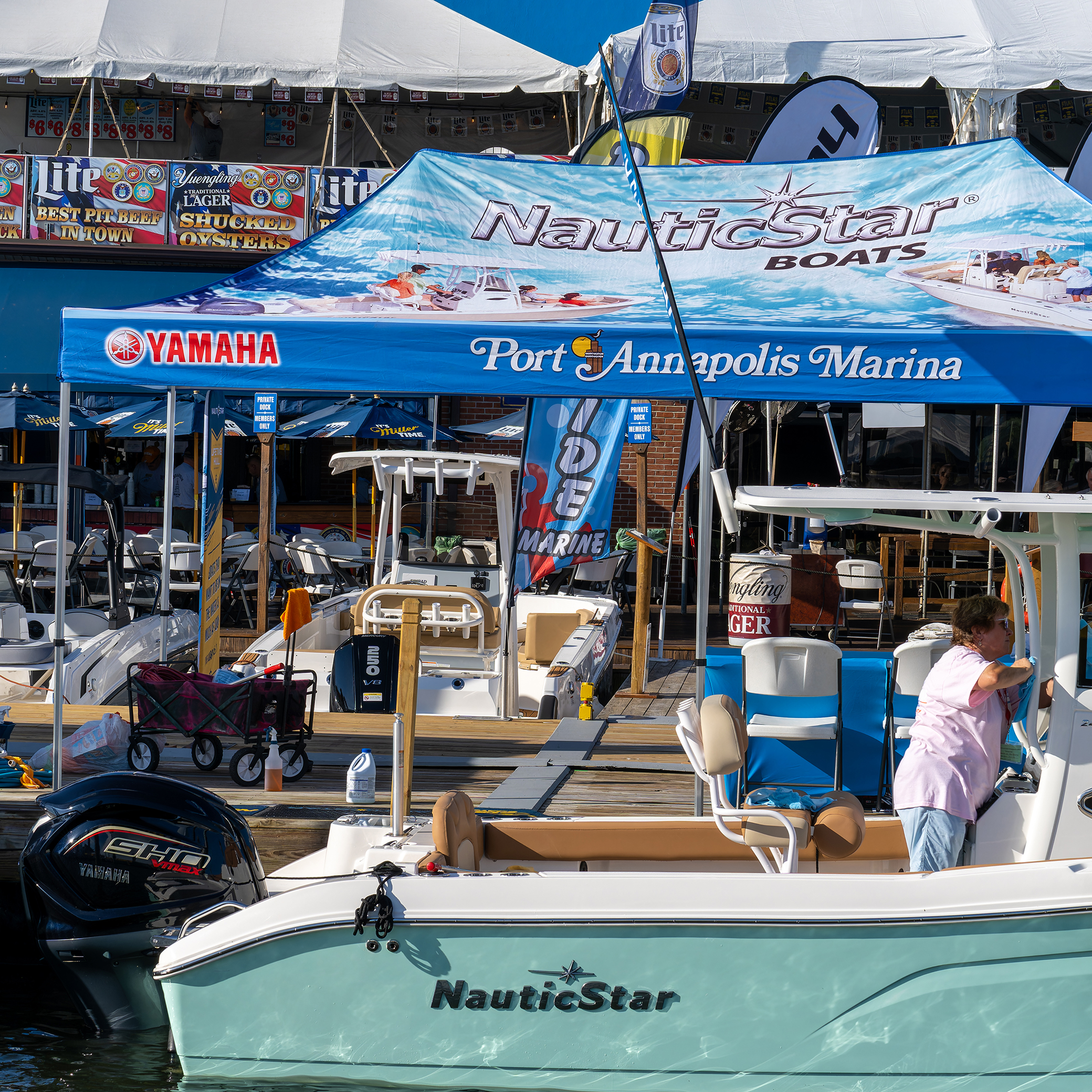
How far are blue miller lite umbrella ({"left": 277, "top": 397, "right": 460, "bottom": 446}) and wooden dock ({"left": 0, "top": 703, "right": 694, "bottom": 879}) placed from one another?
8.89 m

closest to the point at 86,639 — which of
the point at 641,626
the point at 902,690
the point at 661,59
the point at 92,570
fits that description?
the point at 641,626

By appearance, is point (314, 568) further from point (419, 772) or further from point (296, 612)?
point (296, 612)

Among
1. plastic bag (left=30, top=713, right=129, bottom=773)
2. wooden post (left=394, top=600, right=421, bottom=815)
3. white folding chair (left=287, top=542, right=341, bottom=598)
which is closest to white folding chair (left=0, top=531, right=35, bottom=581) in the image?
white folding chair (left=287, top=542, right=341, bottom=598)

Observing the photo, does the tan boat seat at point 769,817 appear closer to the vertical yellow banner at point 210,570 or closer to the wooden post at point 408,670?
the wooden post at point 408,670

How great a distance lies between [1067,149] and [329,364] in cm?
1745

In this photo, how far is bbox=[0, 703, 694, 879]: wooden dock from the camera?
6.58 meters

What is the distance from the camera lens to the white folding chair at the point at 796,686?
21.5ft

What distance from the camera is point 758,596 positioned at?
38.0 feet

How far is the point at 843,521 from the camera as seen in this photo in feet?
16.1

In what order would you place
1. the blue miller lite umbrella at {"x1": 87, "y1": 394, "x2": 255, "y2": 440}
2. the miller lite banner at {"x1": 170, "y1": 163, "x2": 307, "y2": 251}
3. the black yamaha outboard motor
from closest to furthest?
the black yamaha outboard motor < the blue miller lite umbrella at {"x1": 87, "y1": 394, "x2": 255, "y2": 440} < the miller lite banner at {"x1": 170, "y1": 163, "x2": 307, "y2": 251}

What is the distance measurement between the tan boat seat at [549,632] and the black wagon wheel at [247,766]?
17.3ft

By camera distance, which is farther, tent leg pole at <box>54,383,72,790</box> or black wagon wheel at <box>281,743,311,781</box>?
black wagon wheel at <box>281,743,311,781</box>

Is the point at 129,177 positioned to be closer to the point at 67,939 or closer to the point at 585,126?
the point at 585,126

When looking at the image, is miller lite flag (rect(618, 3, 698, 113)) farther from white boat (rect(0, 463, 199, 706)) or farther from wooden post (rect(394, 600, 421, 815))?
white boat (rect(0, 463, 199, 706))
